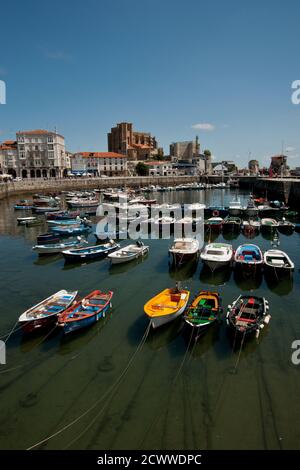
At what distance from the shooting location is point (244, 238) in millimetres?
38656

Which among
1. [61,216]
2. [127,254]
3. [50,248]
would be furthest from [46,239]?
[61,216]

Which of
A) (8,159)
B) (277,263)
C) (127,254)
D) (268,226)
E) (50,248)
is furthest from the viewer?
(8,159)

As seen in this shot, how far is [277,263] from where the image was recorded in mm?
24016

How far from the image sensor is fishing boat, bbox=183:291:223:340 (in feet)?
51.9

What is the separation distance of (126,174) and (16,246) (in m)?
120

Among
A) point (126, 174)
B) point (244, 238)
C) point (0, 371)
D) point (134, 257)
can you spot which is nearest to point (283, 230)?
point (244, 238)

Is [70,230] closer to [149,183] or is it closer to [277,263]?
[277,263]

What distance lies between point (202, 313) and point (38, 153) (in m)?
121

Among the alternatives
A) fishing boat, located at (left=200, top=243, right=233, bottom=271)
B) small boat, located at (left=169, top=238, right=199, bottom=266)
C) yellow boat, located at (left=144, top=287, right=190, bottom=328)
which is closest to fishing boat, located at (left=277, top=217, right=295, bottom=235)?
fishing boat, located at (left=200, top=243, right=233, bottom=271)

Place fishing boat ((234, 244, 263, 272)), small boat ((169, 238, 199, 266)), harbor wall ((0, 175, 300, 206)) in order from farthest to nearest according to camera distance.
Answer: harbor wall ((0, 175, 300, 206))
small boat ((169, 238, 199, 266))
fishing boat ((234, 244, 263, 272))

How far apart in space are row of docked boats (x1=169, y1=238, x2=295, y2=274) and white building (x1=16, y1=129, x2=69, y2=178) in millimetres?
108299

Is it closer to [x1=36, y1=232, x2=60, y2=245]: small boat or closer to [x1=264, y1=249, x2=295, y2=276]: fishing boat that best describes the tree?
[x1=36, y1=232, x2=60, y2=245]: small boat

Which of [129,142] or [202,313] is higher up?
[129,142]

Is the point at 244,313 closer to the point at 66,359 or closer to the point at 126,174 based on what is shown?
the point at 66,359
